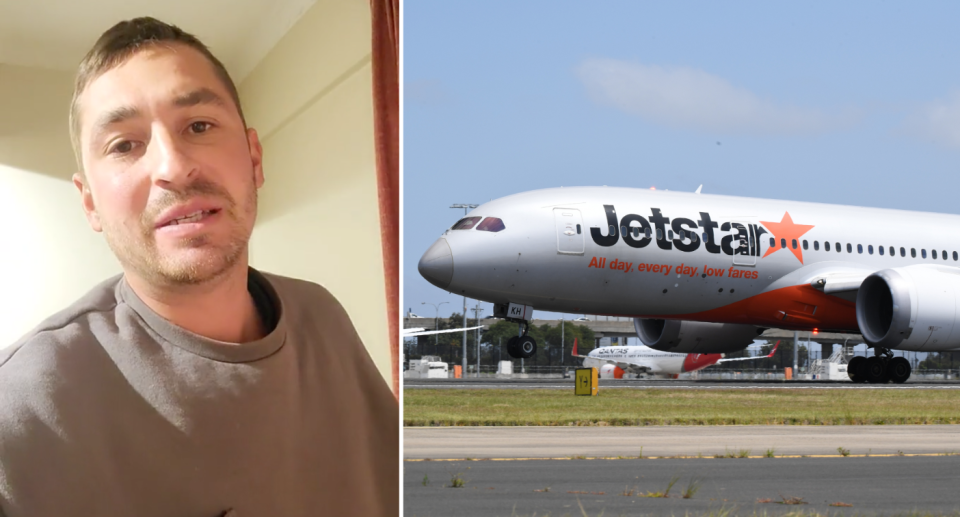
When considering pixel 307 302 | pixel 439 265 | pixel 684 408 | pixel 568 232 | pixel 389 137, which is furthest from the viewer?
pixel 568 232

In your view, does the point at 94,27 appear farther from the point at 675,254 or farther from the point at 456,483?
the point at 675,254

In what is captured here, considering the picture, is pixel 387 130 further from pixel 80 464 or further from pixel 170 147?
pixel 80 464

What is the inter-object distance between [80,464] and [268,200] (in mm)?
751

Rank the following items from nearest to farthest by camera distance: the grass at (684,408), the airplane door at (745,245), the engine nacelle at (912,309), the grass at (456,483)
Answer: the grass at (456,483), the grass at (684,408), the engine nacelle at (912,309), the airplane door at (745,245)

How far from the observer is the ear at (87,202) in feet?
6.75

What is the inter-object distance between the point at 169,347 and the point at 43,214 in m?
0.41

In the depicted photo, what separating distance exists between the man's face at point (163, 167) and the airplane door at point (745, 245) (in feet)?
40.1

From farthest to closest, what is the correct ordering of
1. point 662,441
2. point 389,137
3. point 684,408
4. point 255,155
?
point 684,408 → point 662,441 → point 389,137 → point 255,155

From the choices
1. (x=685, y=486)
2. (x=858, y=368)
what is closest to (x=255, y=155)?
(x=685, y=486)

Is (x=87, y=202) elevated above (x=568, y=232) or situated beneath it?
situated beneath

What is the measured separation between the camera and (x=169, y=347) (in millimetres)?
2062

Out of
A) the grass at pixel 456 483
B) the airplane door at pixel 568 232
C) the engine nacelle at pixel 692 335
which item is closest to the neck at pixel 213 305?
the grass at pixel 456 483

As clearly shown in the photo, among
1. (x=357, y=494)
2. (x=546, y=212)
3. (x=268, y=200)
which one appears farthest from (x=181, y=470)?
(x=546, y=212)

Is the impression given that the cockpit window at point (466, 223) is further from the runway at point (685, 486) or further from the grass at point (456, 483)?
the grass at point (456, 483)
